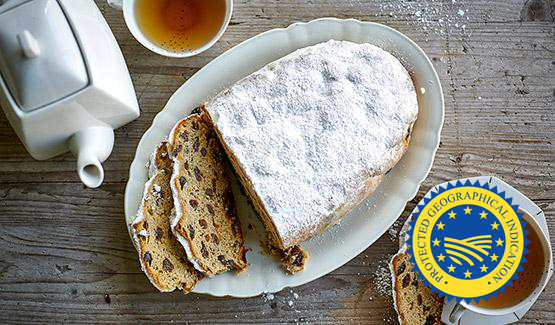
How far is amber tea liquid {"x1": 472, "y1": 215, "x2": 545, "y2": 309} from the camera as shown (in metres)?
1.93

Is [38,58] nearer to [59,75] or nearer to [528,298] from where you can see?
[59,75]

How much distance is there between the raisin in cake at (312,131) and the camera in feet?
5.99

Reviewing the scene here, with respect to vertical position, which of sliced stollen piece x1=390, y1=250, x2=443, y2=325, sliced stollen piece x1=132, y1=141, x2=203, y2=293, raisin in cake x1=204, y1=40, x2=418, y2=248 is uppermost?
raisin in cake x1=204, y1=40, x2=418, y2=248

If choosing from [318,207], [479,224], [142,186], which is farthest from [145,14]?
[479,224]

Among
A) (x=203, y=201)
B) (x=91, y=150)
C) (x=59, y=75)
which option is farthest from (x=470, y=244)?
(x=59, y=75)

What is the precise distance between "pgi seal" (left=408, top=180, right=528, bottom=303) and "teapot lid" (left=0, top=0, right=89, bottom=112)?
1079 millimetres

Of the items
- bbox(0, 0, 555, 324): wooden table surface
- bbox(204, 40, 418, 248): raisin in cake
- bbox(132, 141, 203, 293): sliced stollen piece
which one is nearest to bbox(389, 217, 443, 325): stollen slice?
bbox(0, 0, 555, 324): wooden table surface

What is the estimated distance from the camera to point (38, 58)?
1663 millimetres

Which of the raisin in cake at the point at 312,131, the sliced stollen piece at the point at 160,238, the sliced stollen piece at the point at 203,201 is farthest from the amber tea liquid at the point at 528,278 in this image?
the sliced stollen piece at the point at 160,238

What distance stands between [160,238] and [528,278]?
3.68 ft

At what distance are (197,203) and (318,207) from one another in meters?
0.37

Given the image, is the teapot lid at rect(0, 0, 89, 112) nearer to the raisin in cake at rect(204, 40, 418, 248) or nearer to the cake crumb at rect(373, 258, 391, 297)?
the raisin in cake at rect(204, 40, 418, 248)

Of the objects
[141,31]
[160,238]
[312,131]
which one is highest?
[141,31]

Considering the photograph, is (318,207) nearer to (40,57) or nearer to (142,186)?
(142,186)
